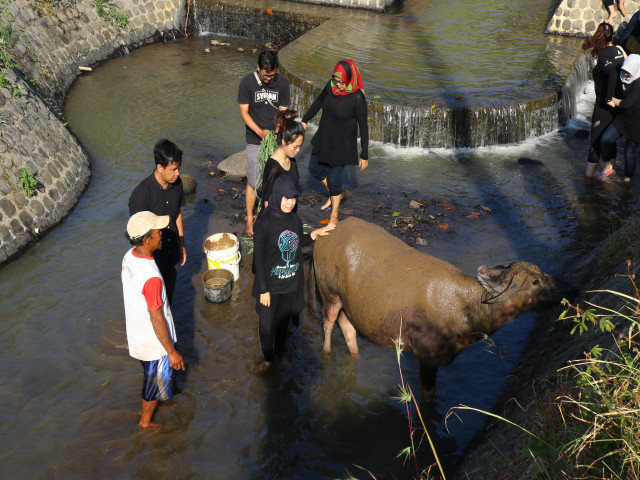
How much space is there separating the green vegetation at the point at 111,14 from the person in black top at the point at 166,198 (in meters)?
13.3

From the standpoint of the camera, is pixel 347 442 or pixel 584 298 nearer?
pixel 347 442

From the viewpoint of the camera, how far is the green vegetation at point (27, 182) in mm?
9195

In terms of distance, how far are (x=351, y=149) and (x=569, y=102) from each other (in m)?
8.32

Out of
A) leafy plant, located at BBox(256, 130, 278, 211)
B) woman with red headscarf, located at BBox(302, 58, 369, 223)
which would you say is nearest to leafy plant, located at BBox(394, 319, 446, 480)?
leafy plant, located at BBox(256, 130, 278, 211)

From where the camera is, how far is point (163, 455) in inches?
219

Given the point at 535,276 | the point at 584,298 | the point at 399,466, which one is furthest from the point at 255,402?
the point at 584,298

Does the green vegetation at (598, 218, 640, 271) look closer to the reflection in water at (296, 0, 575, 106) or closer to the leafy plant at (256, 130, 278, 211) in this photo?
the leafy plant at (256, 130, 278, 211)

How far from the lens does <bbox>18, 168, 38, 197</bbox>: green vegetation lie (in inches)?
362

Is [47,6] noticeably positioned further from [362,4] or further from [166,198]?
[166,198]

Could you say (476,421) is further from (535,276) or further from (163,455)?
(163,455)

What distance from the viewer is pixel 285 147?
6766 mm

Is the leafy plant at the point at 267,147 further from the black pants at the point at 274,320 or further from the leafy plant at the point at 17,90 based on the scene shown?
the leafy plant at the point at 17,90

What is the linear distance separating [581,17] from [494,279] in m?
14.4

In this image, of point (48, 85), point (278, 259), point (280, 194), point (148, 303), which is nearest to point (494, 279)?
point (278, 259)
